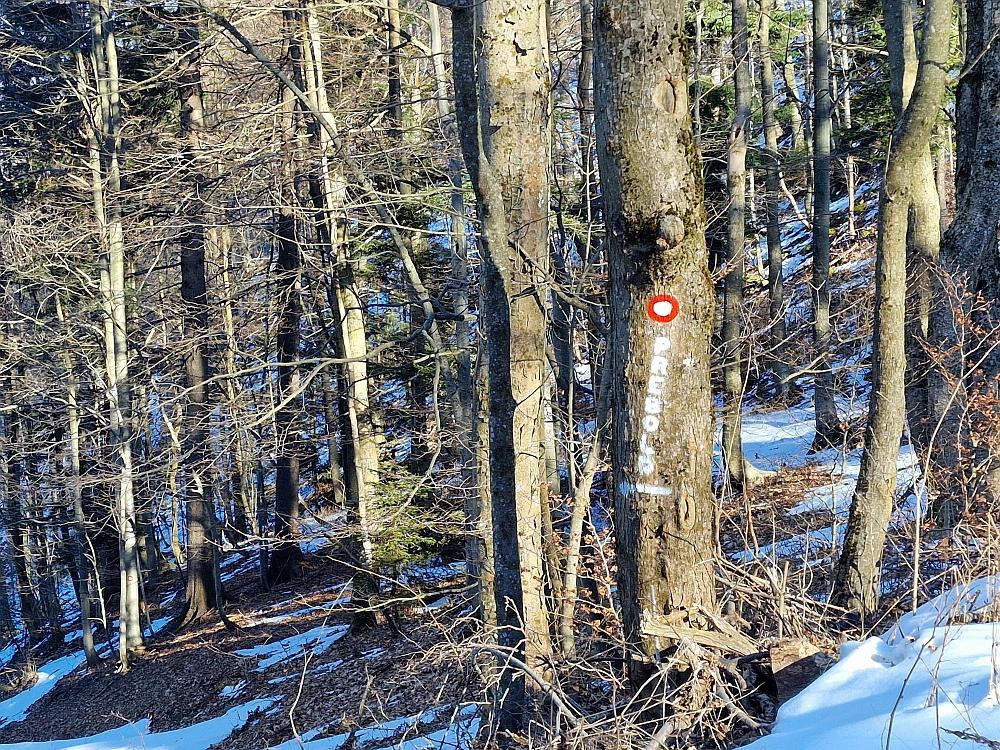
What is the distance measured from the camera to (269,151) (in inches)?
440

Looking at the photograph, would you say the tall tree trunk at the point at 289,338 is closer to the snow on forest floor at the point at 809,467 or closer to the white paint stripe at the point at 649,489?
the white paint stripe at the point at 649,489

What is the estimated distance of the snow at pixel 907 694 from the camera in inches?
110

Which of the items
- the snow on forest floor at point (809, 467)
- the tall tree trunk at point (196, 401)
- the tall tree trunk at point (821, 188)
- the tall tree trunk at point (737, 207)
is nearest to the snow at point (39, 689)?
the tall tree trunk at point (196, 401)

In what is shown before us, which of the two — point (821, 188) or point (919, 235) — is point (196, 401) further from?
point (919, 235)

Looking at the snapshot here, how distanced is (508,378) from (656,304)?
212 centimetres

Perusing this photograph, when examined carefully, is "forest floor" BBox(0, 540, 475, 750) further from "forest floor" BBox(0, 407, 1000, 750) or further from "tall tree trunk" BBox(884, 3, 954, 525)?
"tall tree trunk" BBox(884, 3, 954, 525)

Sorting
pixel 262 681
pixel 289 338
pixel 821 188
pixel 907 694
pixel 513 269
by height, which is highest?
pixel 821 188

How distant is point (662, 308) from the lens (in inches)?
142

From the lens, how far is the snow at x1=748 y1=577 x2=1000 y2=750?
2.79m

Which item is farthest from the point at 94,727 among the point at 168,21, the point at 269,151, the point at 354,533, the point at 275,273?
the point at 168,21

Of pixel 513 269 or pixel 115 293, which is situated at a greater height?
pixel 115 293

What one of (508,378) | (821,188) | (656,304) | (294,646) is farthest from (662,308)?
(821,188)

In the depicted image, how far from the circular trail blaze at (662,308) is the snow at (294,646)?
10.6 metres

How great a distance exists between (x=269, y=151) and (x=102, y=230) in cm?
572
